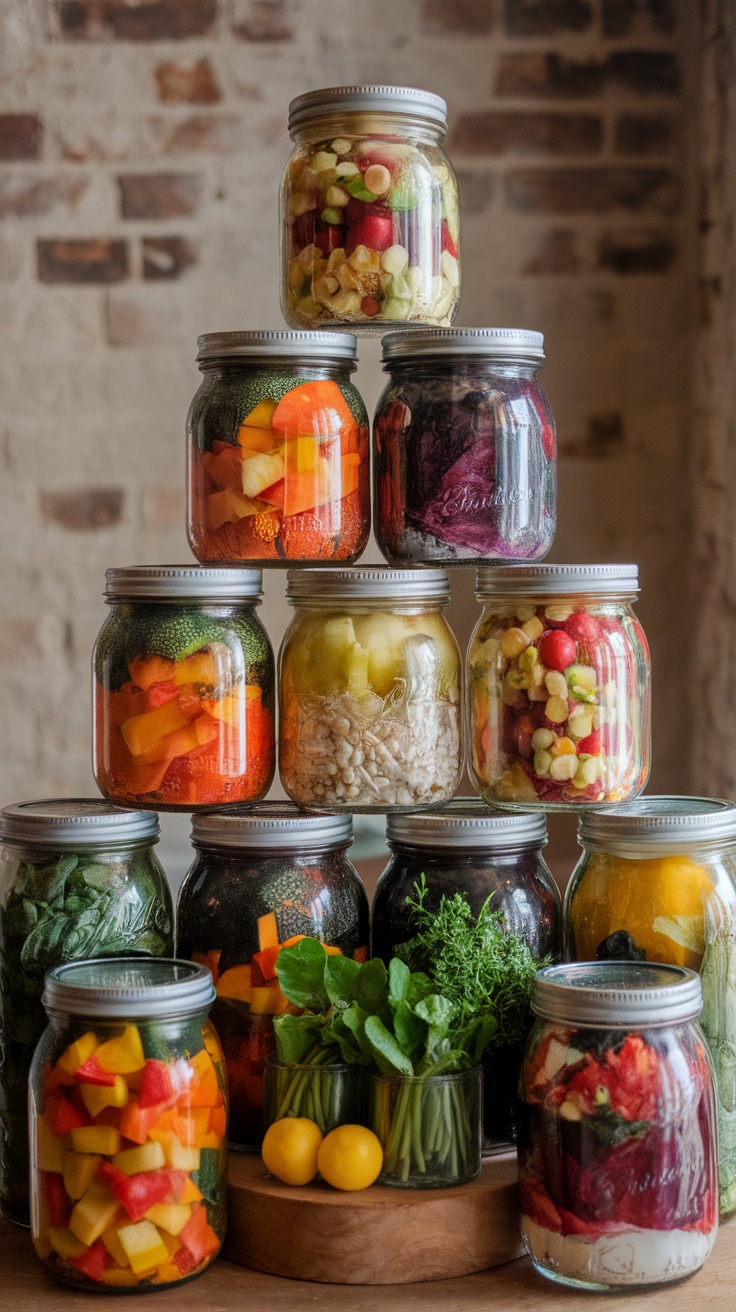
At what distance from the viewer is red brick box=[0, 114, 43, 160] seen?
1.81 metres

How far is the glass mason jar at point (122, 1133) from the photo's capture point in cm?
90

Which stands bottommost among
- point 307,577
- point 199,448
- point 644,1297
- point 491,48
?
point 644,1297

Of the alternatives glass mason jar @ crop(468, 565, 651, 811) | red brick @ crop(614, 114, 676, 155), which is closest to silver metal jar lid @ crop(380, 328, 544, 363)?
glass mason jar @ crop(468, 565, 651, 811)

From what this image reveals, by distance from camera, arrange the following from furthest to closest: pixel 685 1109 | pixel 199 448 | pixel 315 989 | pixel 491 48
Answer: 1. pixel 491 48
2. pixel 199 448
3. pixel 315 989
4. pixel 685 1109

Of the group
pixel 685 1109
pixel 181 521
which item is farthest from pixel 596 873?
pixel 181 521

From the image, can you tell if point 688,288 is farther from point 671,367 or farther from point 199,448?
point 199,448

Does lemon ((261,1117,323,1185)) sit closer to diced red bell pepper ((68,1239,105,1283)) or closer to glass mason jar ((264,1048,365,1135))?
glass mason jar ((264,1048,365,1135))

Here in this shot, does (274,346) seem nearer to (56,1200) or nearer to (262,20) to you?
(56,1200)

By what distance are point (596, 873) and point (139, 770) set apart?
0.35 m

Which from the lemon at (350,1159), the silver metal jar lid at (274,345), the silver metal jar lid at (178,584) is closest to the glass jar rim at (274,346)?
the silver metal jar lid at (274,345)

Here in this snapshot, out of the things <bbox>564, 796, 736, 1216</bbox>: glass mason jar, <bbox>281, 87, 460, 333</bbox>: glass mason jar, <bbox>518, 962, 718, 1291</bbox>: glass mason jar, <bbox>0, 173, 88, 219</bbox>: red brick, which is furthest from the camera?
<bbox>0, 173, 88, 219</bbox>: red brick

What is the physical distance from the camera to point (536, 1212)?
933mm

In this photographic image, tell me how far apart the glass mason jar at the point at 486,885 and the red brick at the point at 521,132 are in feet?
3.47

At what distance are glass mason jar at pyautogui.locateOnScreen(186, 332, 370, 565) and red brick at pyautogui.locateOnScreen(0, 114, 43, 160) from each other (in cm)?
82
